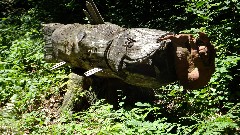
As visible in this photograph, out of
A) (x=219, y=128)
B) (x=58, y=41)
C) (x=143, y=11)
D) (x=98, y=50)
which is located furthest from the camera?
(x=143, y=11)

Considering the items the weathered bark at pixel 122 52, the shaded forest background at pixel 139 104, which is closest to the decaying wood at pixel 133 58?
the weathered bark at pixel 122 52

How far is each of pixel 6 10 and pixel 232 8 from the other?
10772 millimetres

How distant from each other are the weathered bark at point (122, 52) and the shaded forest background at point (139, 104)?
0.50 m

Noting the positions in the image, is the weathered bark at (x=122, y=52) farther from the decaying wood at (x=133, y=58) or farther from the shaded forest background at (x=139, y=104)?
the shaded forest background at (x=139, y=104)

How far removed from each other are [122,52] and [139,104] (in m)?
0.77

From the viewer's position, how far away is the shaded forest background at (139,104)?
4352 mm

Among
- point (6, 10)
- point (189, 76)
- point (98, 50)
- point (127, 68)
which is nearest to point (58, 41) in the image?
point (98, 50)

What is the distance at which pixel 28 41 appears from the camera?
877 centimetres

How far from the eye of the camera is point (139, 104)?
4.43 metres

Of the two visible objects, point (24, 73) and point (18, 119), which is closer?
point (18, 119)

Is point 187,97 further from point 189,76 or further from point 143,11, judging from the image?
point 143,11

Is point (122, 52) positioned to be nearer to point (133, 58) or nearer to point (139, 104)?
point (133, 58)

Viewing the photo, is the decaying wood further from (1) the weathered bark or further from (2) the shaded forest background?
(2) the shaded forest background

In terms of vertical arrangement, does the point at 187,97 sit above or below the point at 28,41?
below
